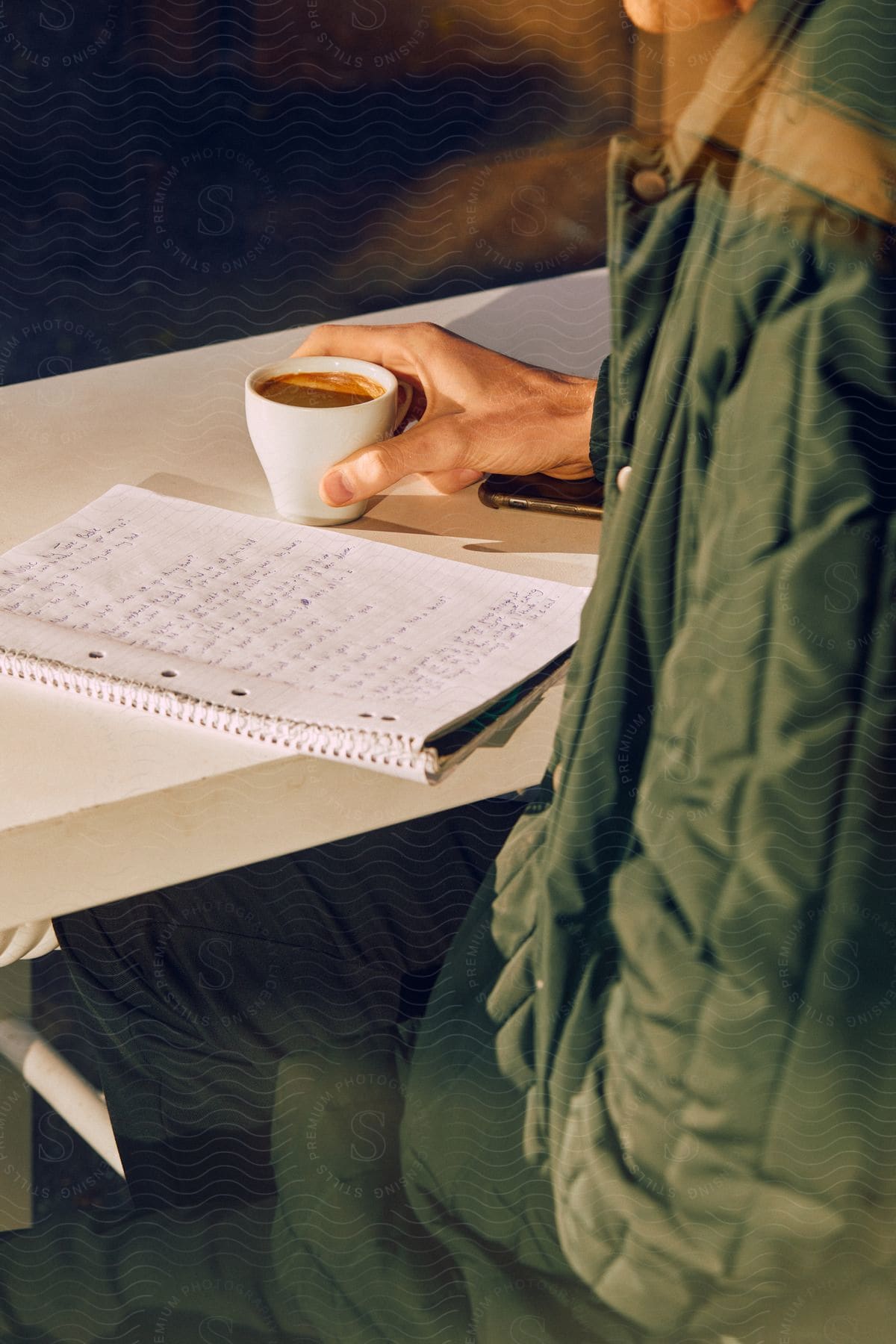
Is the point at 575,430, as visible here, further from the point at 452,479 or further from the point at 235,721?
the point at 235,721

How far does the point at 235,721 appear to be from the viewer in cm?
40

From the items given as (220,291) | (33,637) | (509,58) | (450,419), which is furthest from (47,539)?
(509,58)

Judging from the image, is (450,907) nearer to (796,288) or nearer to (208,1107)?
(208,1107)

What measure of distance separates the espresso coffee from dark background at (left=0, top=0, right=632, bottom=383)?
607 mm

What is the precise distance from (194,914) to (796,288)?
1.35 ft

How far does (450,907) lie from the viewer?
57 cm

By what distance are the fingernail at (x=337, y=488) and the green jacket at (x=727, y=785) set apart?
0.68 ft

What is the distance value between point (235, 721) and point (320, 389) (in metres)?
0.25

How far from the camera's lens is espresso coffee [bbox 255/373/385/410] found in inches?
23.0

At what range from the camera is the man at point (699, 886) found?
29 cm

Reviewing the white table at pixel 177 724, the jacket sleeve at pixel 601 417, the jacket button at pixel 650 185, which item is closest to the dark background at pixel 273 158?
the white table at pixel 177 724

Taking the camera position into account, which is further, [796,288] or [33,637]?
[33,637]

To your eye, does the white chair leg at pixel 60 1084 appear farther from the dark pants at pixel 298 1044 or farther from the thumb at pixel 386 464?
the thumb at pixel 386 464

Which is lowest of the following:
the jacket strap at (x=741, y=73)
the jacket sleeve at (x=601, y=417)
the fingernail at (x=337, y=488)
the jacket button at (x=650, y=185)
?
the fingernail at (x=337, y=488)
